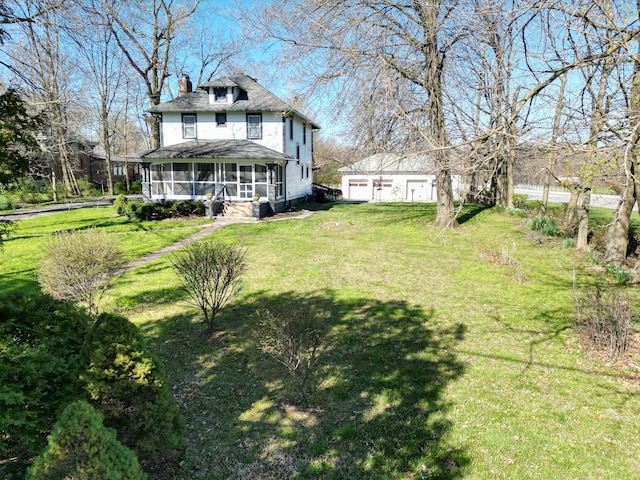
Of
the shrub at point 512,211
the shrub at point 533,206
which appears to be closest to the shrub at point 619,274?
the shrub at point 512,211

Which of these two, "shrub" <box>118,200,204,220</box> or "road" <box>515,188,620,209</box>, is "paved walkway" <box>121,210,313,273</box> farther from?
"road" <box>515,188,620,209</box>

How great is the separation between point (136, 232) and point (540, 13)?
1742 centimetres

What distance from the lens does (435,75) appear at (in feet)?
33.3

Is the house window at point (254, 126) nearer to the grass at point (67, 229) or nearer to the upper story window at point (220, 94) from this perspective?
the upper story window at point (220, 94)

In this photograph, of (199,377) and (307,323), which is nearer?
(307,323)

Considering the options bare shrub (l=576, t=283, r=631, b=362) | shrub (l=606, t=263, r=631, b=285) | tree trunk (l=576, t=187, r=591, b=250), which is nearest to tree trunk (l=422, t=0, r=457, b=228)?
bare shrub (l=576, t=283, r=631, b=362)

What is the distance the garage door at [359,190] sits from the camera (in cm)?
3988

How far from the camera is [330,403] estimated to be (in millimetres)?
5395

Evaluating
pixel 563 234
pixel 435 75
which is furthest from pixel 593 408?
pixel 563 234

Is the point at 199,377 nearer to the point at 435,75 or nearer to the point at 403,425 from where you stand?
the point at 403,425

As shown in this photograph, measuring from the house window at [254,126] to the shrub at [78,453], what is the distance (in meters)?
24.9

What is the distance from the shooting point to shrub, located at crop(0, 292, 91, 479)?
333 centimetres

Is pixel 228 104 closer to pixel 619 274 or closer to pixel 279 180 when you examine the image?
pixel 279 180

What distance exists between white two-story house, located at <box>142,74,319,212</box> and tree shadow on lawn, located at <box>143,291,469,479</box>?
17.8 m
